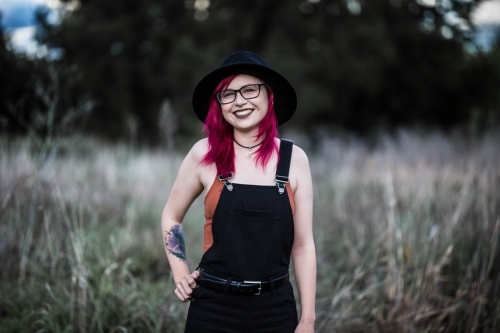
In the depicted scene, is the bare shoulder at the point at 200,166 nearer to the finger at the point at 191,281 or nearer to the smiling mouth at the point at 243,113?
the smiling mouth at the point at 243,113

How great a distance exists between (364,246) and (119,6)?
15018 millimetres

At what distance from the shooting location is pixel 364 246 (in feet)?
14.6

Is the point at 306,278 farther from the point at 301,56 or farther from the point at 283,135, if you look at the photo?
the point at 301,56

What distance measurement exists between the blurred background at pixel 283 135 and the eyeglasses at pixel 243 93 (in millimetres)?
1300

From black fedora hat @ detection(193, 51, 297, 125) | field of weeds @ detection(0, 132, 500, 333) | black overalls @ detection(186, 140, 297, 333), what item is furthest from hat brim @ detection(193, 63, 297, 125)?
field of weeds @ detection(0, 132, 500, 333)

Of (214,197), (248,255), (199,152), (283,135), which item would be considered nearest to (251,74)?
(199,152)

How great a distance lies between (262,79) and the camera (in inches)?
78.5

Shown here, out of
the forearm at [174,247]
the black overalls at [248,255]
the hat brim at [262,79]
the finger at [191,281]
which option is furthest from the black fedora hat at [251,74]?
the finger at [191,281]

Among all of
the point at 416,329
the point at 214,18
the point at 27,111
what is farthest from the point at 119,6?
the point at 416,329

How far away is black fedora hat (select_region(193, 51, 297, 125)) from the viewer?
1.93 m

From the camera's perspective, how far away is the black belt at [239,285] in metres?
1.85

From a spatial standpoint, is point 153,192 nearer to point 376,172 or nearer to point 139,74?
point 376,172

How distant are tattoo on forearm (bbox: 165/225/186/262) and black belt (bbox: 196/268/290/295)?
0.65 feet

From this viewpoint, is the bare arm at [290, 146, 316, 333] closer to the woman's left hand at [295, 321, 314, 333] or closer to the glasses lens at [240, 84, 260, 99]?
the woman's left hand at [295, 321, 314, 333]
